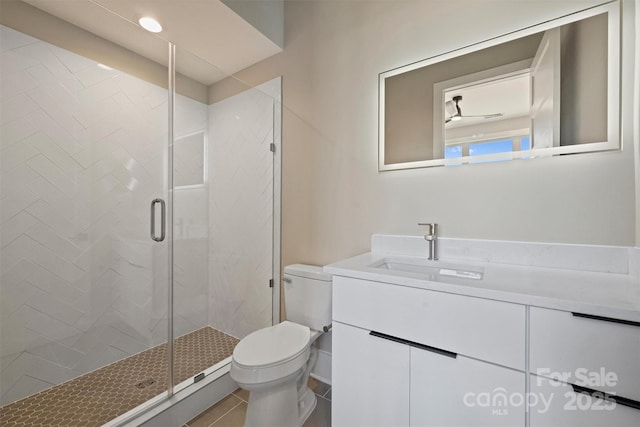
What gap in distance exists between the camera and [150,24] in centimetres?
167

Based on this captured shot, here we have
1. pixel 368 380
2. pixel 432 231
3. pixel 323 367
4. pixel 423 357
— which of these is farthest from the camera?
pixel 323 367

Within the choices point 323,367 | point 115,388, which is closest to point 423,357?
point 323,367

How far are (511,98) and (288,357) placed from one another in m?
1.59

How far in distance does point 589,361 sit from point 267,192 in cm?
182

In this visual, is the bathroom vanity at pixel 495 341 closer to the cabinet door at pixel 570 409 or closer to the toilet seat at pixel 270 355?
the cabinet door at pixel 570 409

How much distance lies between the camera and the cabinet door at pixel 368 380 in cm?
94

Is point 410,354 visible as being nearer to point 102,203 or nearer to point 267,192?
point 267,192

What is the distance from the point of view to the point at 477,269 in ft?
3.68

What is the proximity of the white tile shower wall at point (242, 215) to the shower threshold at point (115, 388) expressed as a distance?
0.79 ft

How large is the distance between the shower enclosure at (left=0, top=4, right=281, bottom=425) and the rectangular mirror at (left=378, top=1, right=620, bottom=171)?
1010 mm

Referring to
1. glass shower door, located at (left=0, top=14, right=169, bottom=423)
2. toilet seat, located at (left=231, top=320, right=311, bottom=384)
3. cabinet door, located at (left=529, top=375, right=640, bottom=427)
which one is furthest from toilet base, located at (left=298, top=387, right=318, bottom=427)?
cabinet door, located at (left=529, top=375, right=640, bottom=427)

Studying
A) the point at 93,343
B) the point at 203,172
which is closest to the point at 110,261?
the point at 93,343

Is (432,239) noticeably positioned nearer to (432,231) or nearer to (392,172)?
(432,231)

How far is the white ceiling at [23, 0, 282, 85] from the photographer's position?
150 cm
